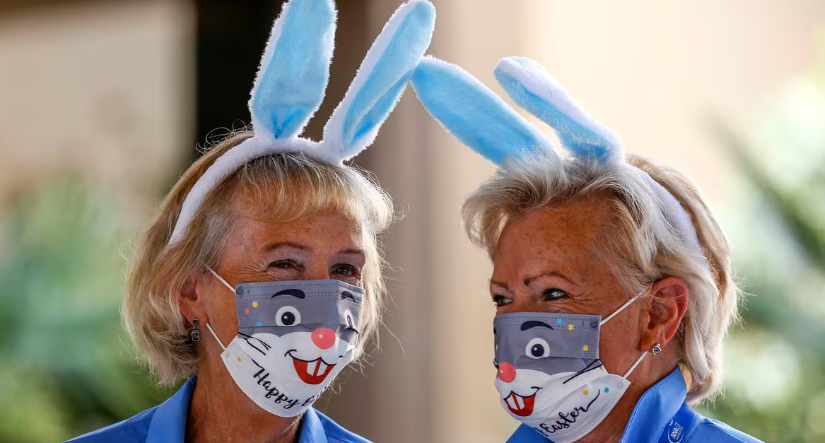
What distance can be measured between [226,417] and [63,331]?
373cm

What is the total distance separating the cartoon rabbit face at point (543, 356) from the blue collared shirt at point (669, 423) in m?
0.14

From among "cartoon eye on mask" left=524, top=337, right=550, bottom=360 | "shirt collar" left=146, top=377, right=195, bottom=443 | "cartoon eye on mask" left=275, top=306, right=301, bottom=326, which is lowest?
"shirt collar" left=146, top=377, right=195, bottom=443

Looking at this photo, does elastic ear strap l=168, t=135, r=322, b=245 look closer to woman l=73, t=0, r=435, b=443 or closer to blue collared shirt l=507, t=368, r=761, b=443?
woman l=73, t=0, r=435, b=443

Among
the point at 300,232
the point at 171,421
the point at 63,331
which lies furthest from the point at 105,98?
the point at 300,232

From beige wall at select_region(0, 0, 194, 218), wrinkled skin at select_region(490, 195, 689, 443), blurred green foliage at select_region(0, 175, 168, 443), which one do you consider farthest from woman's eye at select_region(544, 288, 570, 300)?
beige wall at select_region(0, 0, 194, 218)

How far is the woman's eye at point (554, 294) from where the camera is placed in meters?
2.64

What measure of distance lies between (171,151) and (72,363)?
1934mm

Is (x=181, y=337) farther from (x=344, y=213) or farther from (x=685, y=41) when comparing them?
(x=685, y=41)

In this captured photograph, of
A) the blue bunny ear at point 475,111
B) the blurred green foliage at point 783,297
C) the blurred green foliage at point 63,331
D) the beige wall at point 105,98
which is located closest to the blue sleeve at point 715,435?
the blue bunny ear at point 475,111

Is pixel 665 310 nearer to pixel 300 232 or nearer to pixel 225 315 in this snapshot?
pixel 300 232

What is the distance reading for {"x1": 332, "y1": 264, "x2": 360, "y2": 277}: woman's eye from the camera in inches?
111

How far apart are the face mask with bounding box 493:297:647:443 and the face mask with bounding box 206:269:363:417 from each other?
1.47 ft

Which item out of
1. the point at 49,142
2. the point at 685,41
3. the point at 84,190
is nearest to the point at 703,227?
the point at 685,41

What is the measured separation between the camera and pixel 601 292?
2.63 m
